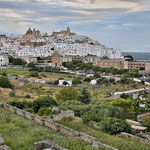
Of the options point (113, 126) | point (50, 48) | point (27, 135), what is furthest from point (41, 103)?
point (50, 48)

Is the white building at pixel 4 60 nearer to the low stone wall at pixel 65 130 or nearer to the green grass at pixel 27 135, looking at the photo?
the low stone wall at pixel 65 130

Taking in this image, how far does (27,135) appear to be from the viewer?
9773 millimetres

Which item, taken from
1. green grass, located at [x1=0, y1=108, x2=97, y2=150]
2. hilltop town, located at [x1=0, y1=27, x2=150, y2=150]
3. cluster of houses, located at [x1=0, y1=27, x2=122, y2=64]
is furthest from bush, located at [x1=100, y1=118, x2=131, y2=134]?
cluster of houses, located at [x1=0, y1=27, x2=122, y2=64]

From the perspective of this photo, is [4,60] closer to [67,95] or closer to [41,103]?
[67,95]

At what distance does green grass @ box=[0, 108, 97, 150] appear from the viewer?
8398 millimetres

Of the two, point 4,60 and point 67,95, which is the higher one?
point 4,60

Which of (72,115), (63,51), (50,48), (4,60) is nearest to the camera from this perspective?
(72,115)

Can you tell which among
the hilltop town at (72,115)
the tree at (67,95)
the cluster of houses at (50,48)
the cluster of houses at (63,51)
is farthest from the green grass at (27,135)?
the cluster of houses at (50,48)

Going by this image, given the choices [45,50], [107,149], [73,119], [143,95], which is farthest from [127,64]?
[107,149]

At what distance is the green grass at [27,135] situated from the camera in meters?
8.40

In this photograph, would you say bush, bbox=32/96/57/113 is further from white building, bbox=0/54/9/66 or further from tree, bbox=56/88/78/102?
white building, bbox=0/54/9/66

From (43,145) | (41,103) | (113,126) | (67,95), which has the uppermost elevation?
(43,145)

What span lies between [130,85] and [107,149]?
133 ft

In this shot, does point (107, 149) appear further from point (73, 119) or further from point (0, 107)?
point (0, 107)
